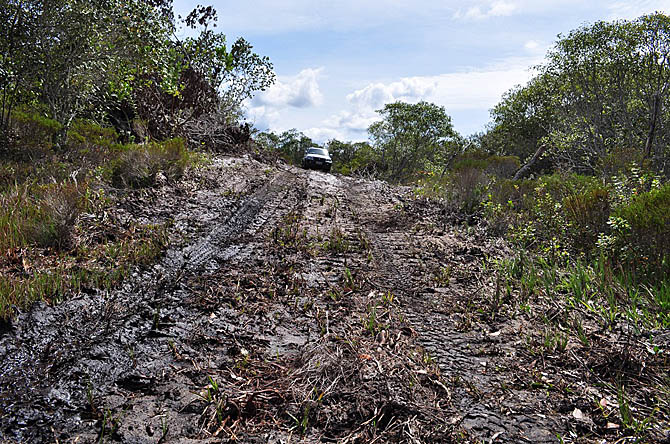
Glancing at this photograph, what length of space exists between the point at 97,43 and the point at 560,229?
30.6 ft

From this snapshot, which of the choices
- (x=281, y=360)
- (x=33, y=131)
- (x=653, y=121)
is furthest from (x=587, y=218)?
(x=653, y=121)

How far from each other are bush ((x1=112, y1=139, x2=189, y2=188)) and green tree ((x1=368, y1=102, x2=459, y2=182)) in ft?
78.2

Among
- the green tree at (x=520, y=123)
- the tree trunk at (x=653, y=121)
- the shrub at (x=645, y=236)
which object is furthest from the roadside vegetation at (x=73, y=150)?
the green tree at (x=520, y=123)

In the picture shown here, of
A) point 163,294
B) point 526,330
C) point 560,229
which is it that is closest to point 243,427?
point 163,294

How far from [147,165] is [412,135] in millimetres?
27501

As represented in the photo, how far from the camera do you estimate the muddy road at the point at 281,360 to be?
2150 millimetres

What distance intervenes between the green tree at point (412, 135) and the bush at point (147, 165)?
23.8m

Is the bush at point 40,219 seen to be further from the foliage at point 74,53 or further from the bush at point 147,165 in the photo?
the foliage at point 74,53

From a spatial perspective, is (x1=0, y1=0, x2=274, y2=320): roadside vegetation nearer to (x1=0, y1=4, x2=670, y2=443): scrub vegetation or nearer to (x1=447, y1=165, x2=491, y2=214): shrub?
(x1=0, y1=4, x2=670, y2=443): scrub vegetation

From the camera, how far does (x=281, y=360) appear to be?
2789 mm

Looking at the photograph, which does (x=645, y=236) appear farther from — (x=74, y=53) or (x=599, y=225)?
(x=74, y=53)

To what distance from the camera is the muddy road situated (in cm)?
215

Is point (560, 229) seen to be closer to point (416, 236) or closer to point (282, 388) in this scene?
point (416, 236)

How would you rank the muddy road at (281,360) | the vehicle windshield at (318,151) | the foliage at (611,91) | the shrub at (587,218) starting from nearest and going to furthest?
the muddy road at (281,360) → the shrub at (587,218) → the foliage at (611,91) → the vehicle windshield at (318,151)
